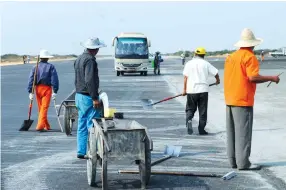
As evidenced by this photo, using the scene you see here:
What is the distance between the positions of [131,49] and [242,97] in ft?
120

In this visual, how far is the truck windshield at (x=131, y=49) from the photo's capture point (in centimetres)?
4528

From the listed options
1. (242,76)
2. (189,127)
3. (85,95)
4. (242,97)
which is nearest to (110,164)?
(85,95)

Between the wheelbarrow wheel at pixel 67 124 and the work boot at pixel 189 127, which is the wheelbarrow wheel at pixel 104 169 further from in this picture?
the work boot at pixel 189 127

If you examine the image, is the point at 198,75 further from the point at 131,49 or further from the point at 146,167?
the point at 131,49

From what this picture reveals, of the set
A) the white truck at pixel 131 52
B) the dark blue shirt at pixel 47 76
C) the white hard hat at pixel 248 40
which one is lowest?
the white truck at pixel 131 52

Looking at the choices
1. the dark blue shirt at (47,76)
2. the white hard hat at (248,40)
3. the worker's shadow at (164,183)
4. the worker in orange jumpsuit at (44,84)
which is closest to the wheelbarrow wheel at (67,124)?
the worker in orange jumpsuit at (44,84)

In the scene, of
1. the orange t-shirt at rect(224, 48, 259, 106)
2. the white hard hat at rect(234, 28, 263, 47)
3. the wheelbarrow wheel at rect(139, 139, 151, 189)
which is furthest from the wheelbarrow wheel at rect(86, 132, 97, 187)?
the white hard hat at rect(234, 28, 263, 47)

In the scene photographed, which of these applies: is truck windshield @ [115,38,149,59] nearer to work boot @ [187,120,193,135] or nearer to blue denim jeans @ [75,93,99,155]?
work boot @ [187,120,193,135]

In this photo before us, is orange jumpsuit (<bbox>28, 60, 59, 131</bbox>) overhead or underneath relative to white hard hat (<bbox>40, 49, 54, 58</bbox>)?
underneath

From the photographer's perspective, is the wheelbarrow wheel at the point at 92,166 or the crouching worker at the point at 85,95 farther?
the crouching worker at the point at 85,95

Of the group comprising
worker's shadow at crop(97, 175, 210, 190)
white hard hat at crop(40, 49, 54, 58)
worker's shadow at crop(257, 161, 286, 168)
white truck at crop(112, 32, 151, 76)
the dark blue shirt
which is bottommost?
white truck at crop(112, 32, 151, 76)

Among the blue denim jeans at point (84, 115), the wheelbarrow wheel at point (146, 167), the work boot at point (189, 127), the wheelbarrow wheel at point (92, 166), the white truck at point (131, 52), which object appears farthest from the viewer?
the white truck at point (131, 52)

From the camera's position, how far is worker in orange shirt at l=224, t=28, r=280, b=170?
29.8 ft

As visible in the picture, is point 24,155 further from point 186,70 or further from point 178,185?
point 186,70
